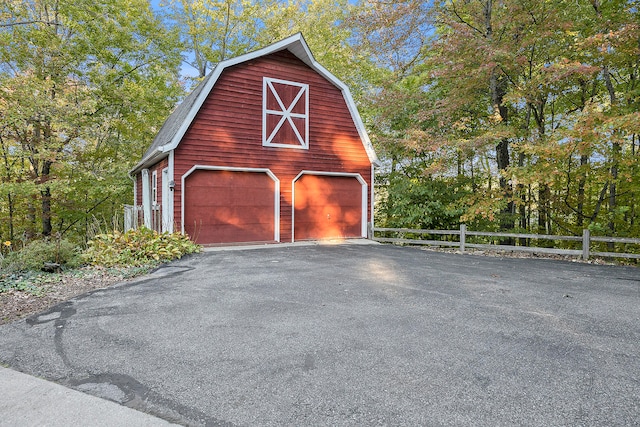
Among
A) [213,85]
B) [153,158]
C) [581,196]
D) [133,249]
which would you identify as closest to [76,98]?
[153,158]

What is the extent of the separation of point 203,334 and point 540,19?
39.8ft

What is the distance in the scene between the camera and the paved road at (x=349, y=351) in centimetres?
216

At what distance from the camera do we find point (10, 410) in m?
2.16

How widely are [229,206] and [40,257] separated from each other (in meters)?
4.95

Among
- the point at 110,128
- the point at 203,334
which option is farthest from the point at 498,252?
the point at 110,128

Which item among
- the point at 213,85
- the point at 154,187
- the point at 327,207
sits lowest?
the point at 327,207

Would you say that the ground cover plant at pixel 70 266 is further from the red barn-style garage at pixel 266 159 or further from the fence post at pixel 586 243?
the fence post at pixel 586 243

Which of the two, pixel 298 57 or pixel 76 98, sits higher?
pixel 298 57

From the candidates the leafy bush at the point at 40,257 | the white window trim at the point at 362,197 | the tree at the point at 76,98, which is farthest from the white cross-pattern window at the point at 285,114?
the leafy bush at the point at 40,257

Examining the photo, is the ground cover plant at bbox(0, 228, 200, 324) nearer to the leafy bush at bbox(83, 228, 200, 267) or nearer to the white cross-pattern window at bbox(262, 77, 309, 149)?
the leafy bush at bbox(83, 228, 200, 267)

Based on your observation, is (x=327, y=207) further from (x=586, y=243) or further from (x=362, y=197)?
(x=586, y=243)

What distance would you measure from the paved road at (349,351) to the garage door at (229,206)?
14.9 feet

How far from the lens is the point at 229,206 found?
1040 cm

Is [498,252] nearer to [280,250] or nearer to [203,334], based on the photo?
[280,250]
